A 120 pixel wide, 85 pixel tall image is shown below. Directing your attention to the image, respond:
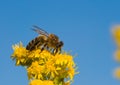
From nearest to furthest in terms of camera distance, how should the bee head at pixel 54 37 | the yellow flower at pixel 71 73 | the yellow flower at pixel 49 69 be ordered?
the yellow flower at pixel 49 69 < the yellow flower at pixel 71 73 < the bee head at pixel 54 37

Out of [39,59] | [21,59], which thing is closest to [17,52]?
[21,59]

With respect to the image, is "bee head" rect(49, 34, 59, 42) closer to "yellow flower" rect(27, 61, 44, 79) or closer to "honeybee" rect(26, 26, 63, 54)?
"honeybee" rect(26, 26, 63, 54)

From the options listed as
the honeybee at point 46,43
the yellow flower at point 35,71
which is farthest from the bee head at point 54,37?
the yellow flower at point 35,71

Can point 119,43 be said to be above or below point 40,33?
below

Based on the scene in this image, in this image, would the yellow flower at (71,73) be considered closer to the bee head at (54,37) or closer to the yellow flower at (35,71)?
the yellow flower at (35,71)

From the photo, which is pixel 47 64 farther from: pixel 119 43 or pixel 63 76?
pixel 119 43

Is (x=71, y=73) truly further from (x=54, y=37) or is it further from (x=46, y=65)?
(x=54, y=37)

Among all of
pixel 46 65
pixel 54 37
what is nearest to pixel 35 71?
pixel 46 65
